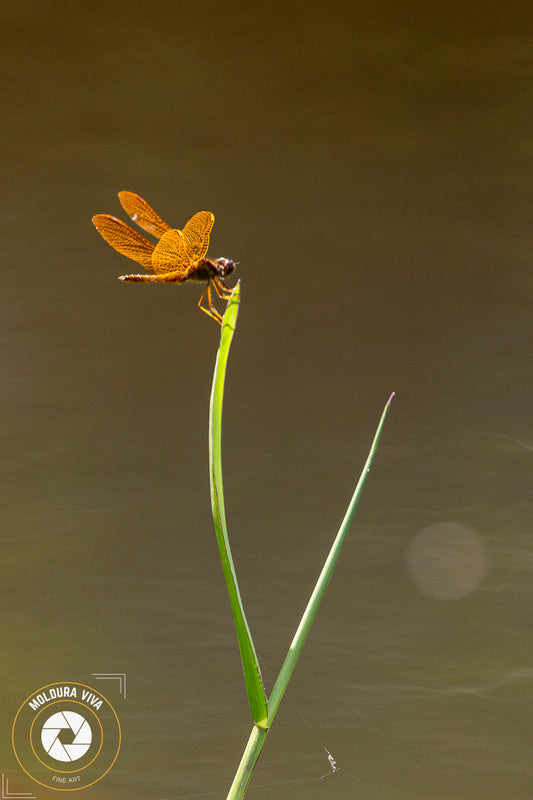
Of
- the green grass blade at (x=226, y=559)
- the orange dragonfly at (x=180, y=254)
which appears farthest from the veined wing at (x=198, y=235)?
the green grass blade at (x=226, y=559)

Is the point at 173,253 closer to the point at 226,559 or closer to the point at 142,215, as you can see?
the point at 142,215

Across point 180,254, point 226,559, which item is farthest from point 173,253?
point 226,559

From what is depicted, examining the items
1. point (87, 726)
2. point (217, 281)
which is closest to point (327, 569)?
point (217, 281)

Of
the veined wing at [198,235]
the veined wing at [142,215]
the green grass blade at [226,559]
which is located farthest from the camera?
the veined wing at [142,215]

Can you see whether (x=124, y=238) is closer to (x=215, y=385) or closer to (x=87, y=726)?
(x=215, y=385)

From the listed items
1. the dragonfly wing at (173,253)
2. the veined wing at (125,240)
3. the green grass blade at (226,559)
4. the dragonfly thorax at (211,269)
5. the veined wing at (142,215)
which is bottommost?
the green grass blade at (226,559)

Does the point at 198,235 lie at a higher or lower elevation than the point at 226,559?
higher

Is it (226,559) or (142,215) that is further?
(142,215)

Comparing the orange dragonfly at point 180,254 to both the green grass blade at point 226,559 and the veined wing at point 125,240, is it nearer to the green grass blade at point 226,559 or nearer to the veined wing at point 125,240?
the veined wing at point 125,240
